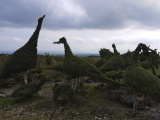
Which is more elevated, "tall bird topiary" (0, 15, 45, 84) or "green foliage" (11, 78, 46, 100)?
"tall bird topiary" (0, 15, 45, 84)

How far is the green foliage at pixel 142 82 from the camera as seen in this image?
9125 millimetres

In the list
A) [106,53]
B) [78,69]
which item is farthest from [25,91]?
[106,53]

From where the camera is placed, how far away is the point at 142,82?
9.28 meters

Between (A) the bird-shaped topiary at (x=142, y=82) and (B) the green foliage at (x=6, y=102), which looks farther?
(B) the green foliage at (x=6, y=102)

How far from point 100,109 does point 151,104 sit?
4.54 metres

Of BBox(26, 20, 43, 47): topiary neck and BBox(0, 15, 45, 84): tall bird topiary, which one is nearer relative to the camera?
BBox(0, 15, 45, 84): tall bird topiary

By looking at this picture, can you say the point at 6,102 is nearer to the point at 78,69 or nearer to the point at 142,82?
the point at 78,69

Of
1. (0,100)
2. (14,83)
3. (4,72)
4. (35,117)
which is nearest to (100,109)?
(35,117)

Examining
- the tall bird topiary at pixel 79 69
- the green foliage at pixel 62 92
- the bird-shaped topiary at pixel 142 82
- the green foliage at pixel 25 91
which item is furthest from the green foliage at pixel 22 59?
the bird-shaped topiary at pixel 142 82

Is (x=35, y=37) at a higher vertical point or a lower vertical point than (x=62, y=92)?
higher

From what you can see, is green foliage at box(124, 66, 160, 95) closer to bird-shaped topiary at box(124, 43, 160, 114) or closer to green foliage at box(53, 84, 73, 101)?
bird-shaped topiary at box(124, 43, 160, 114)

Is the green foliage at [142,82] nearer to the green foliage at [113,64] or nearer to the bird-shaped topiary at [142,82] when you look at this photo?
the bird-shaped topiary at [142,82]

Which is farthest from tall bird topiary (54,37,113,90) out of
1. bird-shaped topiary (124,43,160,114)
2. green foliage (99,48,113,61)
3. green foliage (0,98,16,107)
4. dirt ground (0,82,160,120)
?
green foliage (99,48,113,61)

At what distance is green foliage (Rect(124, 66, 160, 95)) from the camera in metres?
9.12
